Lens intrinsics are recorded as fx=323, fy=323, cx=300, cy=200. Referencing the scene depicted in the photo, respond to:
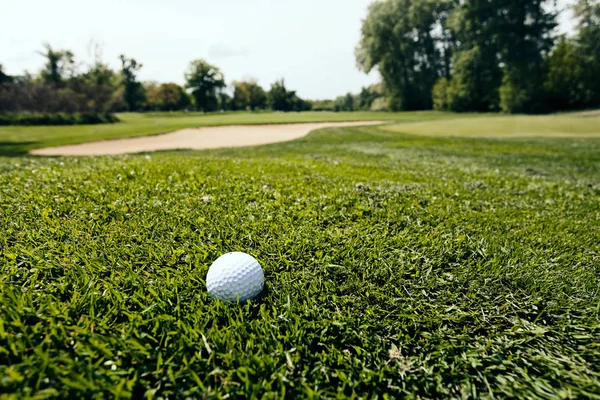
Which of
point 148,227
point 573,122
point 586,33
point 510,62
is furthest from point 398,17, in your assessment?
point 148,227

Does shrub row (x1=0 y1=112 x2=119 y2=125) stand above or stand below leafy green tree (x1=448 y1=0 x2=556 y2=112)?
below

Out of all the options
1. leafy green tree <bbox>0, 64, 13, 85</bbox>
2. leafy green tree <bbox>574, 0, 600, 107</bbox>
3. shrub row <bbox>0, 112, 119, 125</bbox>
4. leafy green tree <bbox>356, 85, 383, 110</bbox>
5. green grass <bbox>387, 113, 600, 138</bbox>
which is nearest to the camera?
green grass <bbox>387, 113, 600, 138</bbox>

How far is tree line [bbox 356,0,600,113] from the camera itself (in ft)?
122

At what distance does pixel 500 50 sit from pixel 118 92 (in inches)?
2156

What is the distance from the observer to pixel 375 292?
2.01 metres

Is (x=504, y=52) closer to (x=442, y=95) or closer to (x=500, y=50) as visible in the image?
(x=500, y=50)

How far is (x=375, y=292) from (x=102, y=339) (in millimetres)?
1468

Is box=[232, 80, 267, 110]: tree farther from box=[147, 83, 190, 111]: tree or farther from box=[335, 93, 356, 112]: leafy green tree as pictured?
box=[335, 93, 356, 112]: leafy green tree

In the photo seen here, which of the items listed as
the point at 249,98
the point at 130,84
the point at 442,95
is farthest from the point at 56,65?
the point at 442,95

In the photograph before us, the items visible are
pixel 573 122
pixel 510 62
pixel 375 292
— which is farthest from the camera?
pixel 510 62

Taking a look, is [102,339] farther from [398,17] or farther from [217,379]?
[398,17]

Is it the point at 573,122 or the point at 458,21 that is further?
the point at 458,21

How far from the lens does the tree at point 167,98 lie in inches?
2763

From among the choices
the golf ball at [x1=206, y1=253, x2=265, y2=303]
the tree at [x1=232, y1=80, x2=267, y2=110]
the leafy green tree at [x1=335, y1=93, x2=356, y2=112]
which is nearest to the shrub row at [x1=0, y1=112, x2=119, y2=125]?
the golf ball at [x1=206, y1=253, x2=265, y2=303]
